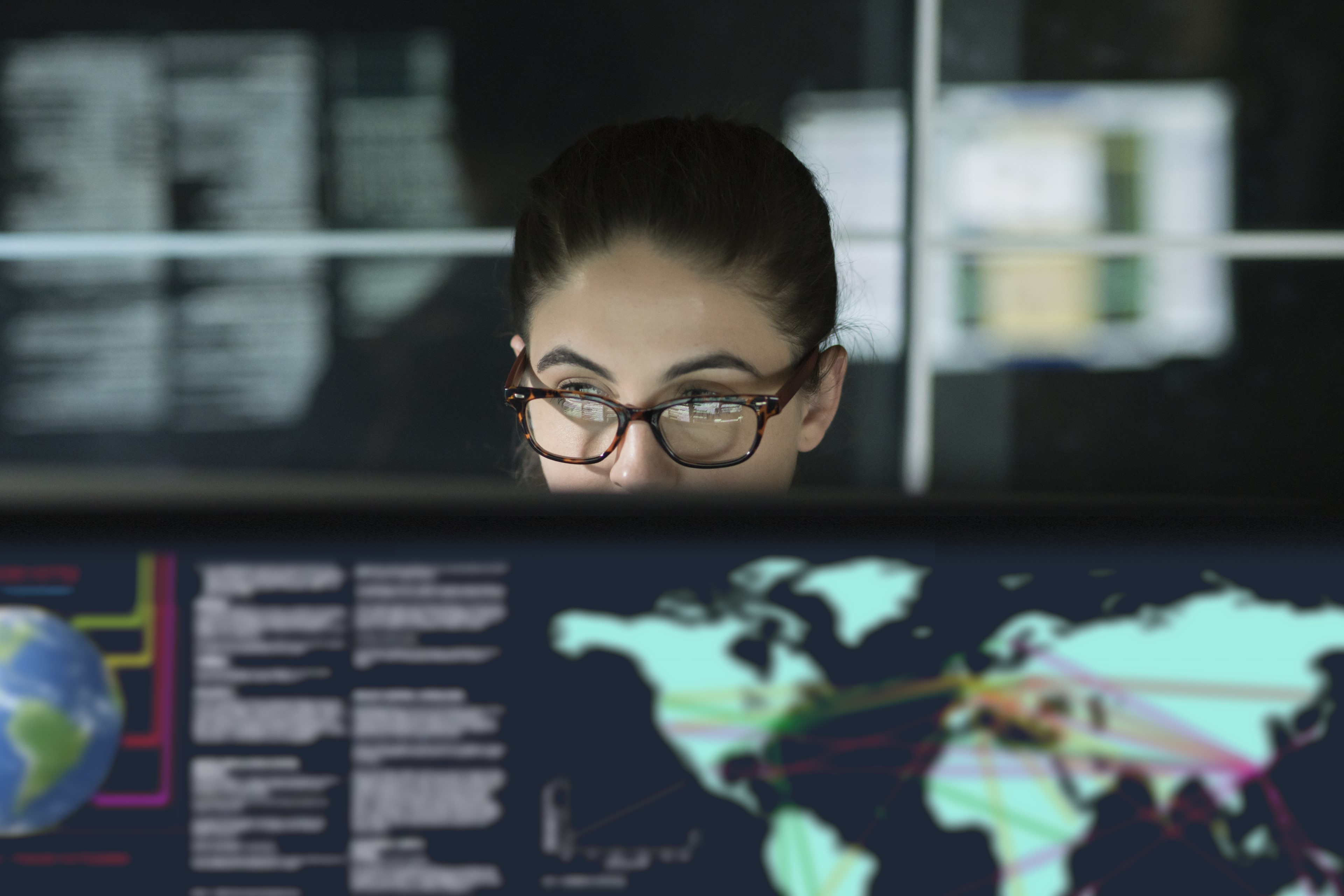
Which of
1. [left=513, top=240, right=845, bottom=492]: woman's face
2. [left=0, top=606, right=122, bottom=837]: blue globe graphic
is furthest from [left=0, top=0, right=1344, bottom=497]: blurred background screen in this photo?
[left=0, top=606, right=122, bottom=837]: blue globe graphic

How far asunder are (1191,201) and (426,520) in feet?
7.91

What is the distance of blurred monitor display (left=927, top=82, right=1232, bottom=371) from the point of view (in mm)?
2195

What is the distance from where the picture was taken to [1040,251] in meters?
2.23

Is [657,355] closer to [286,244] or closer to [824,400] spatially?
[824,400]

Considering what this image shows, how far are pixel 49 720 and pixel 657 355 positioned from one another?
0.51 meters

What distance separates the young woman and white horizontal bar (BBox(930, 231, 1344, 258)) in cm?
150

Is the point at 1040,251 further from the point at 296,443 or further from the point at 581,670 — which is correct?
the point at 581,670

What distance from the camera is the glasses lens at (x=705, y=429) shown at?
0.73 m

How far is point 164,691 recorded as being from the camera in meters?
0.29

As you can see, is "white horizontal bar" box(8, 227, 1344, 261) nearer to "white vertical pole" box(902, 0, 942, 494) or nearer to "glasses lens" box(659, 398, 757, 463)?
"white vertical pole" box(902, 0, 942, 494)

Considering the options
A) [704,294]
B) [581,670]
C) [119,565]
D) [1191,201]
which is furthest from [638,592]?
[1191,201]

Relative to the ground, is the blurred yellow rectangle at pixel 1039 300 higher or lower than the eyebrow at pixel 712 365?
higher

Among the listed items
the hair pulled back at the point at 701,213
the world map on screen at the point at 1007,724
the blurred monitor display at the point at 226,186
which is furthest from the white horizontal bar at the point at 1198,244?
the world map on screen at the point at 1007,724

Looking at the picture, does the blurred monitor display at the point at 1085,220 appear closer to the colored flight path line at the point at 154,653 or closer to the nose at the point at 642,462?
the nose at the point at 642,462
